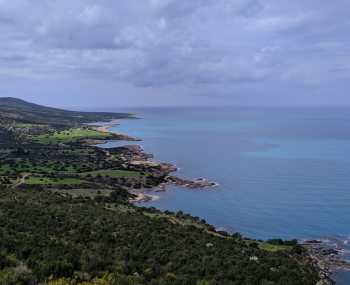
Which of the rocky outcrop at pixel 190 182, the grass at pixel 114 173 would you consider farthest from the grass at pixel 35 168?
the rocky outcrop at pixel 190 182

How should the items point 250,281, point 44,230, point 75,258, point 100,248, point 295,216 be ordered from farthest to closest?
point 295,216
point 44,230
point 100,248
point 250,281
point 75,258

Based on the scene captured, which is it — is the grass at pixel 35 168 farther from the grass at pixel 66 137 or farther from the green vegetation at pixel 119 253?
the grass at pixel 66 137

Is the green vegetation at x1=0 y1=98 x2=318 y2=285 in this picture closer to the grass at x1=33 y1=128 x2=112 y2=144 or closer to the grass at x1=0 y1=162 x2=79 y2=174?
Result: the grass at x1=0 y1=162 x2=79 y2=174

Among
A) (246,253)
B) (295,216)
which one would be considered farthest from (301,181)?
(246,253)

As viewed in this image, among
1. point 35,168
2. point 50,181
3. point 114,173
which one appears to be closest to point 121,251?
point 50,181

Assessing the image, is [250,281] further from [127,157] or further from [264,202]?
[127,157]

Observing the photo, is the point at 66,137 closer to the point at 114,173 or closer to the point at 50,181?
the point at 114,173

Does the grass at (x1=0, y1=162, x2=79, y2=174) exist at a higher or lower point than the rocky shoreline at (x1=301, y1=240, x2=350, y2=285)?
lower

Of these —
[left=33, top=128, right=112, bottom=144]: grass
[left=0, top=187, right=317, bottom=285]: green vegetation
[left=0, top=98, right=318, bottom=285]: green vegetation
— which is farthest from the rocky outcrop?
[left=33, top=128, right=112, bottom=144]: grass
